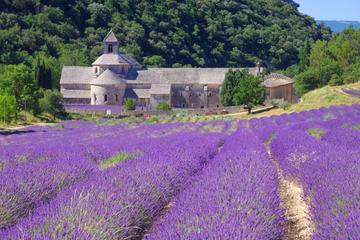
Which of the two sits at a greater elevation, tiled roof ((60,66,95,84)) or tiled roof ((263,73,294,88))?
tiled roof ((60,66,95,84))

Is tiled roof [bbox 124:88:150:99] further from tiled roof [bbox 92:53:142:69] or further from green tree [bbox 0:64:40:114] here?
green tree [bbox 0:64:40:114]

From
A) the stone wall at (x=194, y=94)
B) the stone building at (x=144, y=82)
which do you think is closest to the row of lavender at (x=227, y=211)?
the stone building at (x=144, y=82)

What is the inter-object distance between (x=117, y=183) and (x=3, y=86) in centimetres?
4062

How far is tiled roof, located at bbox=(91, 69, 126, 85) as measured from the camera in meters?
A: 64.0

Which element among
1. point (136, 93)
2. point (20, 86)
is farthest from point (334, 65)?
point (20, 86)

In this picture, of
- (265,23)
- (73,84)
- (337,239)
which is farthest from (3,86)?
(265,23)

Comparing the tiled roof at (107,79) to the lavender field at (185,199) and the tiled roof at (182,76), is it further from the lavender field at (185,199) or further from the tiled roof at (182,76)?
the lavender field at (185,199)

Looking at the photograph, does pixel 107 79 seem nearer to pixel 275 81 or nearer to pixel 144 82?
pixel 144 82

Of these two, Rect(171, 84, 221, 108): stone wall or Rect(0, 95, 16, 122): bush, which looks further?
Rect(171, 84, 221, 108): stone wall

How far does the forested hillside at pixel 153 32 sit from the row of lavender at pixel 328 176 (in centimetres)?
6808

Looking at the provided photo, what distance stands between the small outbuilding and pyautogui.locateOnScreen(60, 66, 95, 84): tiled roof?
74.2 ft

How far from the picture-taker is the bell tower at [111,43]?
70500 mm

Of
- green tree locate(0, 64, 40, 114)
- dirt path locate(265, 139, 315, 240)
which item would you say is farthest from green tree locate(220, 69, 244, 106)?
dirt path locate(265, 139, 315, 240)

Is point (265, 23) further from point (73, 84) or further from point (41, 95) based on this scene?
point (41, 95)
